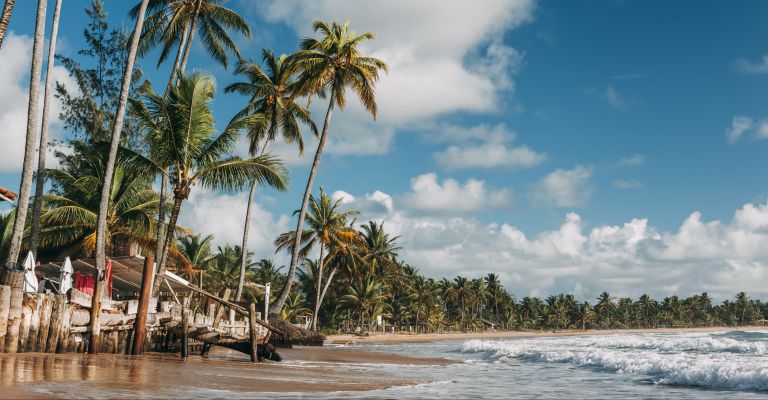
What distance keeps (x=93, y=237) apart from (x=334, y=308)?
41.5 metres

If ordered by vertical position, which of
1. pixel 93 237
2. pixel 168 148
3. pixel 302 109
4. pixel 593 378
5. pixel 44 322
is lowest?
pixel 593 378

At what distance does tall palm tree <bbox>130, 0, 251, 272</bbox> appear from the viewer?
27344 millimetres

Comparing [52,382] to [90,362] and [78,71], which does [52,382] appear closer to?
[90,362]

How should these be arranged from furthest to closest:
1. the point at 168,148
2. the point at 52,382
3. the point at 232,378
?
the point at 168,148 → the point at 232,378 → the point at 52,382

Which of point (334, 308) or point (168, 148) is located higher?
point (168, 148)

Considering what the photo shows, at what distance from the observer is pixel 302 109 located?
36312mm

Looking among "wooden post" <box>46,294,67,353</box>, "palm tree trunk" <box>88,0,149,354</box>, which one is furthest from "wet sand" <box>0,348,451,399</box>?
"palm tree trunk" <box>88,0,149,354</box>

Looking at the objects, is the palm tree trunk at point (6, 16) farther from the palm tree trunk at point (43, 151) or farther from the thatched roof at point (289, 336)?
the thatched roof at point (289, 336)

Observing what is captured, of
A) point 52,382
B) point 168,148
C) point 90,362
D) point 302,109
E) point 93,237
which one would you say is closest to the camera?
point 52,382

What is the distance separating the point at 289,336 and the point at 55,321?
18212 millimetres

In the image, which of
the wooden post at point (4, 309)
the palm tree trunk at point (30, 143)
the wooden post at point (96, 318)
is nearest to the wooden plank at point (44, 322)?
the wooden post at point (4, 309)

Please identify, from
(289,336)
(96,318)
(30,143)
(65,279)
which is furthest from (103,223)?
(289,336)

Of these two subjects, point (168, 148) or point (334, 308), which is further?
point (334, 308)

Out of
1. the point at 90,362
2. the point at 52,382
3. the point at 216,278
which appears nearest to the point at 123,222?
the point at 90,362
